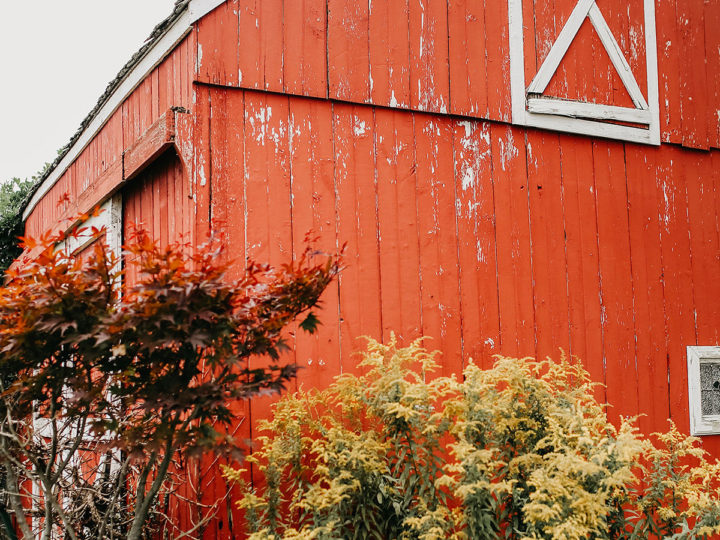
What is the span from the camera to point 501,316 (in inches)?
193

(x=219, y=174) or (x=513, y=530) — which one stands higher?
(x=219, y=174)

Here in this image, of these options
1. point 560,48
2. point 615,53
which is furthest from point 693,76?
point 560,48

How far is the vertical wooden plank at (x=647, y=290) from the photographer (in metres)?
5.36

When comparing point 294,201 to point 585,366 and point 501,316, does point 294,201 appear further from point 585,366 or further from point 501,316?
point 585,366

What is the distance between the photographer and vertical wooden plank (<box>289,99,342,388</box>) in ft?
13.9

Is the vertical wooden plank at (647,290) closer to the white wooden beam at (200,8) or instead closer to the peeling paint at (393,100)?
the peeling paint at (393,100)

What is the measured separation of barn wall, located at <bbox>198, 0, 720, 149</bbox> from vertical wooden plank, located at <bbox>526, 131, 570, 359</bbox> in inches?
16.4

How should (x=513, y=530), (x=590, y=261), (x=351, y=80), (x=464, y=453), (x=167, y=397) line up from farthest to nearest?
(x=590, y=261)
(x=351, y=80)
(x=513, y=530)
(x=464, y=453)
(x=167, y=397)

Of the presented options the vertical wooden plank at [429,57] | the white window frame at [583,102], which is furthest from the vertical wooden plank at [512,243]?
the vertical wooden plank at [429,57]

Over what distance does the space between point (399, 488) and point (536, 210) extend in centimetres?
247

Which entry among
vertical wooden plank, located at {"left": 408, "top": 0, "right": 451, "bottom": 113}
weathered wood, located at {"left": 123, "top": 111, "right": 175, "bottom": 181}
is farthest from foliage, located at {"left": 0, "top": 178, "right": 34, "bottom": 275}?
vertical wooden plank, located at {"left": 408, "top": 0, "right": 451, "bottom": 113}

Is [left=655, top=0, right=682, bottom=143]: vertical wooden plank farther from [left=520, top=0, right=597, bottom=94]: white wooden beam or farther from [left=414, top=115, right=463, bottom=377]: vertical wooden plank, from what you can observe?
[left=414, top=115, right=463, bottom=377]: vertical wooden plank

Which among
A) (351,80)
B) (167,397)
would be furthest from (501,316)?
(167,397)

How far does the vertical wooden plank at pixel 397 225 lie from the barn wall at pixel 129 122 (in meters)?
1.30
